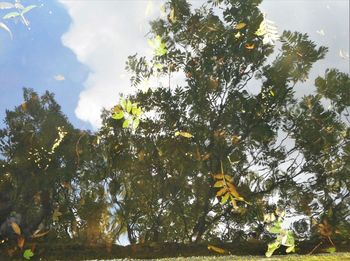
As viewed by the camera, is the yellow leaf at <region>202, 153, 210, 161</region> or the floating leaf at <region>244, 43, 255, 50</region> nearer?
the yellow leaf at <region>202, 153, 210, 161</region>

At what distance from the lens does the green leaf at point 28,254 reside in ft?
17.1

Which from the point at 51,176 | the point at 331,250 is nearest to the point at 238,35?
the point at 51,176

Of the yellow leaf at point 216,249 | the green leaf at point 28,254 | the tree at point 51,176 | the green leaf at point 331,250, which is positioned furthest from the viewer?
the tree at point 51,176

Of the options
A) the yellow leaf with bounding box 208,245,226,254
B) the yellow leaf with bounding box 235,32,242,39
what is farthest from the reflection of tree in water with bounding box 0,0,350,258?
the yellow leaf with bounding box 208,245,226,254

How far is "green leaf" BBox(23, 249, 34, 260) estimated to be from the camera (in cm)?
521

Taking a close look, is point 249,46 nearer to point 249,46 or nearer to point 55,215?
point 249,46

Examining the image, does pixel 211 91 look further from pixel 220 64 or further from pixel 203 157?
pixel 203 157

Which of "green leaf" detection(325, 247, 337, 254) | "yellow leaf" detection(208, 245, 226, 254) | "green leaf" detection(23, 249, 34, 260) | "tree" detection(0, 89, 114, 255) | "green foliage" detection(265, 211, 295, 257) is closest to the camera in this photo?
"green foliage" detection(265, 211, 295, 257)

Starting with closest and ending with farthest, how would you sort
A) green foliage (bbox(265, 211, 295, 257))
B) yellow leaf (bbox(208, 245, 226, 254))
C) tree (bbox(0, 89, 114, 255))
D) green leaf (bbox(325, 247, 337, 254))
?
green foliage (bbox(265, 211, 295, 257)) < green leaf (bbox(325, 247, 337, 254)) < yellow leaf (bbox(208, 245, 226, 254)) < tree (bbox(0, 89, 114, 255))

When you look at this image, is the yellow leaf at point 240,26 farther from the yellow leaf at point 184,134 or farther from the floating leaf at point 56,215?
the floating leaf at point 56,215

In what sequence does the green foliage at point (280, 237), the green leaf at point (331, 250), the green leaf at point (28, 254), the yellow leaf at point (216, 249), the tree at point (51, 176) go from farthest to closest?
the tree at point (51, 176) → the yellow leaf at point (216, 249) → the green leaf at point (331, 250) → the green leaf at point (28, 254) → the green foliage at point (280, 237)

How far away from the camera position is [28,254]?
5312mm

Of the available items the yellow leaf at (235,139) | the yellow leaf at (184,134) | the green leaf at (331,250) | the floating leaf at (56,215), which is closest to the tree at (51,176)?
the floating leaf at (56,215)

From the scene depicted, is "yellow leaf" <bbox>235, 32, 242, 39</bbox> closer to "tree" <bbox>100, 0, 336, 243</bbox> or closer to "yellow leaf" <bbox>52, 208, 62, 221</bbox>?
"tree" <bbox>100, 0, 336, 243</bbox>
